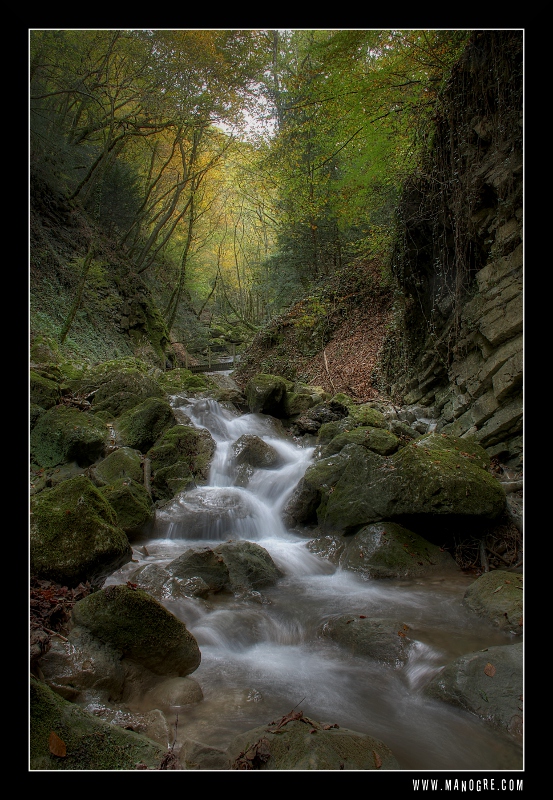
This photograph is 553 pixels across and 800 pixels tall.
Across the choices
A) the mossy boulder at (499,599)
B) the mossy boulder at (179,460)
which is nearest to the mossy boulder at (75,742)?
the mossy boulder at (499,599)

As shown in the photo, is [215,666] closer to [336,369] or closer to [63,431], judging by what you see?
[63,431]

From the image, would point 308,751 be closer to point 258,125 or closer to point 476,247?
point 476,247

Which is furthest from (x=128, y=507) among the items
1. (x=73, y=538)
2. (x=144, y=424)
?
(x=144, y=424)

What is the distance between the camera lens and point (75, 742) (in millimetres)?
2006

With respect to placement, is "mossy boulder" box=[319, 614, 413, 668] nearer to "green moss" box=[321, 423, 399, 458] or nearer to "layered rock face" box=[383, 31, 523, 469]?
"green moss" box=[321, 423, 399, 458]

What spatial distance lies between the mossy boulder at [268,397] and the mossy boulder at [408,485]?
4.72 meters

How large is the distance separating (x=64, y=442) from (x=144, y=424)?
1659mm

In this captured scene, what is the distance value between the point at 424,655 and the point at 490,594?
3.44 feet

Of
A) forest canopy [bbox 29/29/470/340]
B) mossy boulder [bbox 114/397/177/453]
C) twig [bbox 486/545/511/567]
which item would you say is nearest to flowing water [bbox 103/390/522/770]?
twig [bbox 486/545/511/567]

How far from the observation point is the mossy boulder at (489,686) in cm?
278

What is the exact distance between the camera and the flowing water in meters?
2.78

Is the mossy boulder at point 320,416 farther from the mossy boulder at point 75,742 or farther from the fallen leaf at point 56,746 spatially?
the fallen leaf at point 56,746

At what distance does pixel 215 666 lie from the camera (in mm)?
3641

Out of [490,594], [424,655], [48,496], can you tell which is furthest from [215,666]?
[490,594]
